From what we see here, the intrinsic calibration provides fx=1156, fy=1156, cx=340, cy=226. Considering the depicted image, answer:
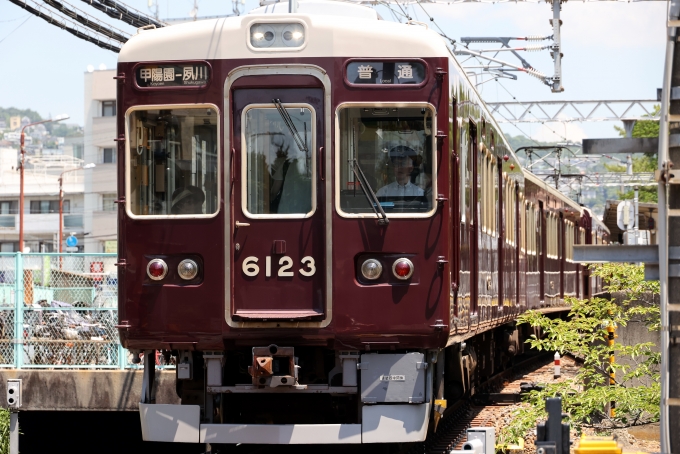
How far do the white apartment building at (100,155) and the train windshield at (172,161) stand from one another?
149 feet

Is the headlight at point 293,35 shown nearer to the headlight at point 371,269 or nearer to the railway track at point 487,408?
the headlight at point 371,269

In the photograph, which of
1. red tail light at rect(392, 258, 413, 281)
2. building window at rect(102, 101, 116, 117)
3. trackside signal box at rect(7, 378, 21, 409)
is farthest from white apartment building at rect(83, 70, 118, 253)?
red tail light at rect(392, 258, 413, 281)

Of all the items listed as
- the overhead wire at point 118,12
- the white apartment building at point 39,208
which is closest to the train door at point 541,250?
the overhead wire at point 118,12

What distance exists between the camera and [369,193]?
7953 mm

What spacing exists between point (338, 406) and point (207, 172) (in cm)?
193

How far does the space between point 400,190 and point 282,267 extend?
973 millimetres

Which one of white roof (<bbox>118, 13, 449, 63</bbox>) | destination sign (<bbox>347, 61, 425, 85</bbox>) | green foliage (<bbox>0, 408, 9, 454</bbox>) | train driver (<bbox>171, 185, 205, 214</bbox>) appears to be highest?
white roof (<bbox>118, 13, 449, 63</bbox>)

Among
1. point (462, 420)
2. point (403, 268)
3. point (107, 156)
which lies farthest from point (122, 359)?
point (107, 156)

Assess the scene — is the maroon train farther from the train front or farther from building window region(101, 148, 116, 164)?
building window region(101, 148, 116, 164)

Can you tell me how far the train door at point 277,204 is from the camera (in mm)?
7902

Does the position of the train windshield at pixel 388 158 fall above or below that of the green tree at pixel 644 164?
below

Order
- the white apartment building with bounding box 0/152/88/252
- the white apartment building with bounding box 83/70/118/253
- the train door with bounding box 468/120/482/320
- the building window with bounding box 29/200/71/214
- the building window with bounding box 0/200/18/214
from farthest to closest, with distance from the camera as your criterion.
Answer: the building window with bounding box 0/200/18/214
the building window with bounding box 29/200/71/214
the white apartment building with bounding box 0/152/88/252
the white apartment building with bounding box 83/70/118/253
the train door with bounding box 468/120/482/320

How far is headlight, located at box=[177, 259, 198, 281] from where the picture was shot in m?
8.01

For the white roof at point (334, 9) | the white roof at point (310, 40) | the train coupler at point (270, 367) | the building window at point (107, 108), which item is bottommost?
the train coupler at point (270, 367)
